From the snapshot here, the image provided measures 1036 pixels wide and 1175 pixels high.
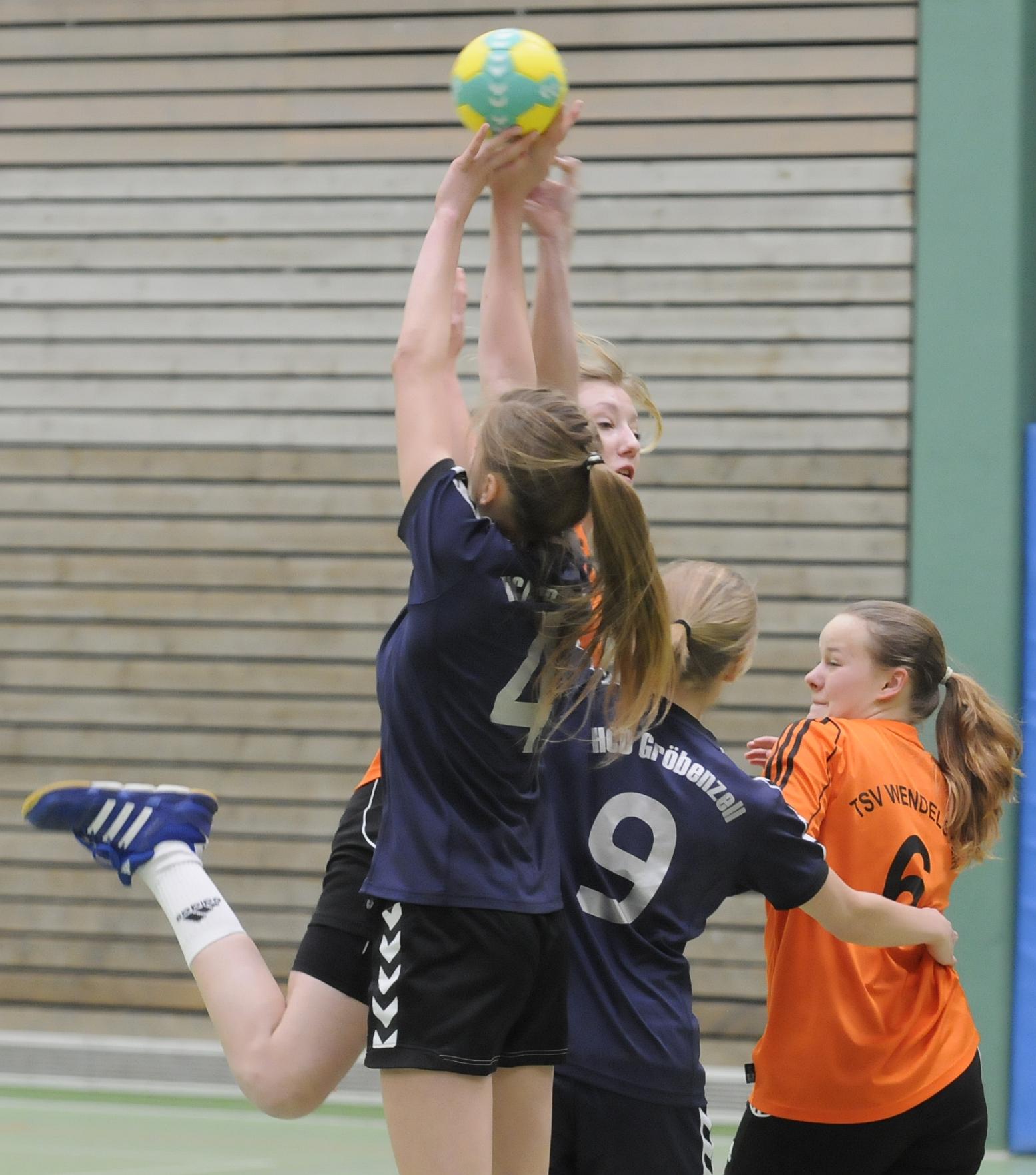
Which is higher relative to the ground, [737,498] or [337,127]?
[337,127]

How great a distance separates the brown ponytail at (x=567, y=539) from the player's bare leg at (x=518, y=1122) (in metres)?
0.57

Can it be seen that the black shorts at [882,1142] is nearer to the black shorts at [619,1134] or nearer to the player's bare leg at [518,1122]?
the black shorts at [619,1134]

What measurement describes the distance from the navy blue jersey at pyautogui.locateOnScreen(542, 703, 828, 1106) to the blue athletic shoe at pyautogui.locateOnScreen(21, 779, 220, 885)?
83cm

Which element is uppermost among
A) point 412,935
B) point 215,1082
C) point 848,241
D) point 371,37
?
point 371,37

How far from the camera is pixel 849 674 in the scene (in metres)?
2.97

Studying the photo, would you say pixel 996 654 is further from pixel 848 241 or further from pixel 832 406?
pixel 848 241

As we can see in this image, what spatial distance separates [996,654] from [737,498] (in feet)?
3.78

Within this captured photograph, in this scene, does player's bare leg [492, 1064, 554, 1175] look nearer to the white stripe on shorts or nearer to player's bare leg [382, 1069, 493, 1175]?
player's bare leg [382, 1069, 493, 1175]

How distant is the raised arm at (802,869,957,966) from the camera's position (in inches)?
96.8

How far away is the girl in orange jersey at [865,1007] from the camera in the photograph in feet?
8.90

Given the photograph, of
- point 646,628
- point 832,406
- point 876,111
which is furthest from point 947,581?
point 646,628

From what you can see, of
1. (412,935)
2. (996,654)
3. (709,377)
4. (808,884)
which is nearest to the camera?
(412,935)

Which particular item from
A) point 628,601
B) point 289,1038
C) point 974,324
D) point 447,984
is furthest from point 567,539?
point 974,324

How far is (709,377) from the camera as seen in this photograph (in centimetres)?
580
